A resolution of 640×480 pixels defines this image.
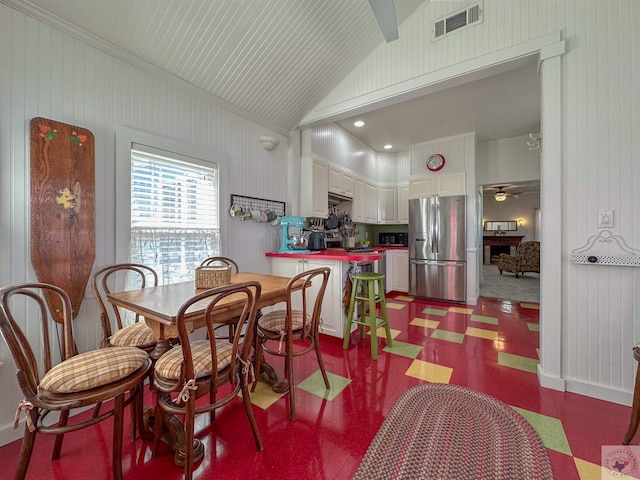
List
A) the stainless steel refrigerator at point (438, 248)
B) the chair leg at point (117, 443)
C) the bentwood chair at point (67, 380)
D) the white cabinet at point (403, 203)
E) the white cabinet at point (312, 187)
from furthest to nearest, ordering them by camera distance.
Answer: the white cabinet at point (403, 203)
the stainless steel refrigerator at point (438, 248)
the white cabinet at point (312, 187)
the chair leg at point (117, 443)
the bentwood chair at point (67, 380)

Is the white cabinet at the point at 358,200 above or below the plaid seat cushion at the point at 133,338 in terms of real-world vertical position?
above

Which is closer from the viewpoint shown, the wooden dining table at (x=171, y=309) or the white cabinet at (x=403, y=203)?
the wooden dining table at (x=171, y=309)

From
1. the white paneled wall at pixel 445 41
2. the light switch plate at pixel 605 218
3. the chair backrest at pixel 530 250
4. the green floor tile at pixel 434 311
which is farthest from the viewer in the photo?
the chair backrest at pixel 530 250

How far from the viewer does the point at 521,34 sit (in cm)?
212

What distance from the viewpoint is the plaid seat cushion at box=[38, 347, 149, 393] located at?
109 cm

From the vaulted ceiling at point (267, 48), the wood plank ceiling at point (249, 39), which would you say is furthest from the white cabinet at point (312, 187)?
the wood plank ceiling at point (249, 39)

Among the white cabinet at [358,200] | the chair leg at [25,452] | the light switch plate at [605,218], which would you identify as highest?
the white cabinet at [358,200]

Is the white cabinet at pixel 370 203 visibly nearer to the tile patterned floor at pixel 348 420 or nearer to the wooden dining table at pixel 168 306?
the tile patterned floor at pixel 348 420

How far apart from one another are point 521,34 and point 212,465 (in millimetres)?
3565

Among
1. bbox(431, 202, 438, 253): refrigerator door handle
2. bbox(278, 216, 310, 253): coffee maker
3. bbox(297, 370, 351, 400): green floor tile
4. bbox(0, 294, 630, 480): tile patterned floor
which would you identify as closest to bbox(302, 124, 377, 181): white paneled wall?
bbox(278, 216, 310, 253): coffee maker

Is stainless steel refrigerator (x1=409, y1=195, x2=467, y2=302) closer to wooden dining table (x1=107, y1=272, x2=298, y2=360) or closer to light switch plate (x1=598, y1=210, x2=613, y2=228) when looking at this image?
light switch plate (x1=598, y1=210, x2=613, y2=228)

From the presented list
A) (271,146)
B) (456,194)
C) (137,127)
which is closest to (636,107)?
(456,194)

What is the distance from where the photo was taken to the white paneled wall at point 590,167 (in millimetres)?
1809

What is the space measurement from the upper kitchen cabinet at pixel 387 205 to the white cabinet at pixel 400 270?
0.83m
